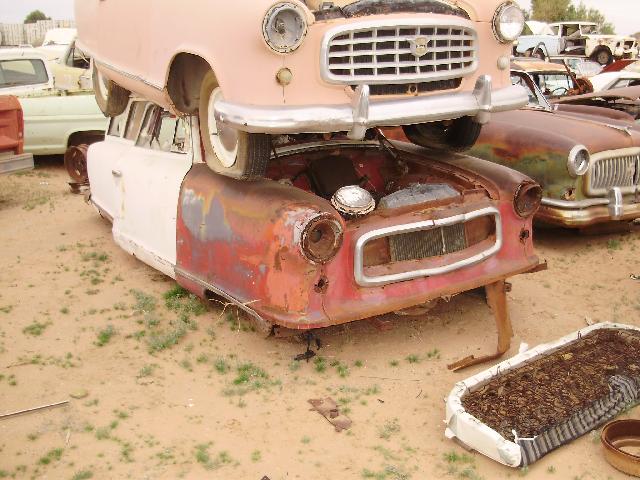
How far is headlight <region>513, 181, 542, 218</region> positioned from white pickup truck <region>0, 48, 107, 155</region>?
6.48 m

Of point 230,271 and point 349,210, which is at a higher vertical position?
point 349,210

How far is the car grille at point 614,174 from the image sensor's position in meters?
5.98

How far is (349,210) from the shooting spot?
3.84m

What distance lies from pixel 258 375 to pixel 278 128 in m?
1.34

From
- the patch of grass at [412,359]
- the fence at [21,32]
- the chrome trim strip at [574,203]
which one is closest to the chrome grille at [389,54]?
the patch of grass at [412,359]

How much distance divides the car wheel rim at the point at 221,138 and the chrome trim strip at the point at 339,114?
311 millimetres

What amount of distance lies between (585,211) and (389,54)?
9.48 feet

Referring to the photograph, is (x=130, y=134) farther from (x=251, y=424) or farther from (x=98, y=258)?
(x=251, y=424)

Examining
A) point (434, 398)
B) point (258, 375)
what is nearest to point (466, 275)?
point (434, 398)

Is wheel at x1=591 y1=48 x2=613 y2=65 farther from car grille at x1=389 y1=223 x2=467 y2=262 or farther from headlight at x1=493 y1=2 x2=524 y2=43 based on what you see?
car grille at x1=389 y1=223 x2=467 y2=262

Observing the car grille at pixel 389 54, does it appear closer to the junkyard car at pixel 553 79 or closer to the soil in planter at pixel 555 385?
the soil in planter at pixel 555 385

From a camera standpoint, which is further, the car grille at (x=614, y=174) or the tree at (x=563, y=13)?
the tree at (x=563, y=13)

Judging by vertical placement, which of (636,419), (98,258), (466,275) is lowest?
(98,258)

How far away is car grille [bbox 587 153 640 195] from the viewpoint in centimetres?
598
